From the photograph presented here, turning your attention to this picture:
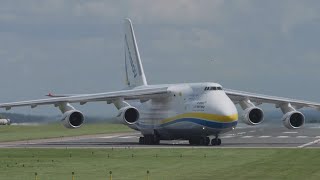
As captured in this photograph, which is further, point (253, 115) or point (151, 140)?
point (151, 140)

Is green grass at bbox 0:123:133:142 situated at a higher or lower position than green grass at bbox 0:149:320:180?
higher

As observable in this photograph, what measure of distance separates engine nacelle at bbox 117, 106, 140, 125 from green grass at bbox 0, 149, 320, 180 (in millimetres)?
5682

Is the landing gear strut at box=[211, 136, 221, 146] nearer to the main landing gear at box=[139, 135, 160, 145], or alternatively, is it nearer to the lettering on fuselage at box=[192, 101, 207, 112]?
the lettering on fuselage at box=[192, 101, 207, 112]

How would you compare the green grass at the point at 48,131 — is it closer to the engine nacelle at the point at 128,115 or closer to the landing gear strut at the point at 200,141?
the landing gear strut at the point at 200,141

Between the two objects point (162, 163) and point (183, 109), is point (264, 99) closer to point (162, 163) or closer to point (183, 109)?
point (183, 109)

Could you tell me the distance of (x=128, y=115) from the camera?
51969 millimetres

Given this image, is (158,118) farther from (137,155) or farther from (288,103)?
(137,155)

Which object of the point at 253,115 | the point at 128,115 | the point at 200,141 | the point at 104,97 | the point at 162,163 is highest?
the point at 104,97

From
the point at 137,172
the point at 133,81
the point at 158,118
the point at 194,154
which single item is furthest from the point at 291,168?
the point at 133,81

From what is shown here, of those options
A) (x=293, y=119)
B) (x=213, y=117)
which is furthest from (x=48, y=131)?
(x=213, y=117)

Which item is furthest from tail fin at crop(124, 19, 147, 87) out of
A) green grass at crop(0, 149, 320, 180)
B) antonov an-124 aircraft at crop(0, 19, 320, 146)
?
green grass at crop(0, 149, 320, 180)

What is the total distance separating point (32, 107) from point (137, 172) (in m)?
24.5

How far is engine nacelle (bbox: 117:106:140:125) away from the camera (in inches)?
2035

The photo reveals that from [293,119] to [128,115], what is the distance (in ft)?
36.0
